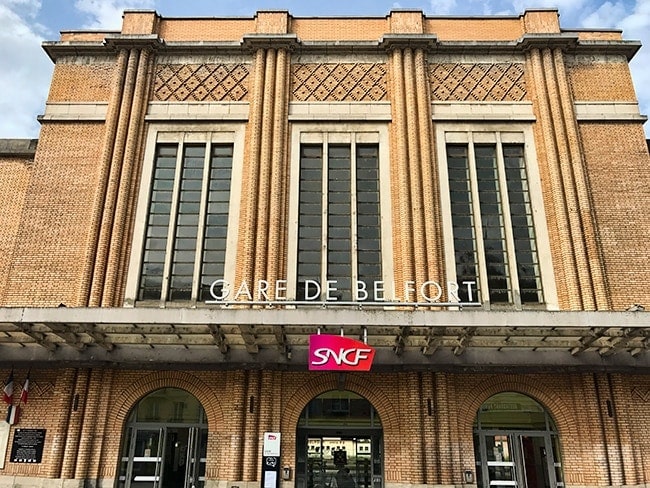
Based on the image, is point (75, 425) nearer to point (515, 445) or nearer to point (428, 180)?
point (515, 445)

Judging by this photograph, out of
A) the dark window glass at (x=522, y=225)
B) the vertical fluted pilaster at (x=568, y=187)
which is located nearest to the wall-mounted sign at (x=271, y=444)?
the dark window glass at (x=522, y=225)

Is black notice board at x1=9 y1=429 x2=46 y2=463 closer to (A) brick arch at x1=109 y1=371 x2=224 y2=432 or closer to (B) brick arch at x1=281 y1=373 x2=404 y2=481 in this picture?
(A) brick arch at x1=109 y1=371 x2=224 y2=432

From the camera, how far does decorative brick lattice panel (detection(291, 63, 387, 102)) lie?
16.1 meters

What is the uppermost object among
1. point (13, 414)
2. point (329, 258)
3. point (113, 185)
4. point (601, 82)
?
point (601, 82)

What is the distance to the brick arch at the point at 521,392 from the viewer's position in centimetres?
1258

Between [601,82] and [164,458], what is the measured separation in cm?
1641

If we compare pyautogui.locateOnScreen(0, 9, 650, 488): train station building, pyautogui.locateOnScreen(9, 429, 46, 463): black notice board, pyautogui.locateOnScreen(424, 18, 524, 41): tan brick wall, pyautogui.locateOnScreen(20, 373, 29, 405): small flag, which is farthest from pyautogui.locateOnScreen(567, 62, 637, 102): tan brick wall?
pyautogui.locateOnScreen(9, 429, 46, 463): black notice board

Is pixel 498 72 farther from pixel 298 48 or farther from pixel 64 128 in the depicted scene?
pixel 64 128

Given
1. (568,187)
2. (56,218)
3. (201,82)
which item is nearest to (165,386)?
(56,218)

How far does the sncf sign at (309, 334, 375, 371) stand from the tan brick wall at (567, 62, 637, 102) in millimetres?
10835

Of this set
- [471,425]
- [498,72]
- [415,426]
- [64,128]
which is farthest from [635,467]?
[64,128]

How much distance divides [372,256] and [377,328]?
356cm

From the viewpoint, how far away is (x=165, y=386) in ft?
42.6

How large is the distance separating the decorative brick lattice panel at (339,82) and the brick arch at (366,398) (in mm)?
8417
